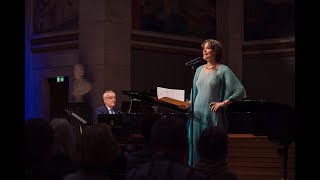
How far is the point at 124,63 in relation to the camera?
1334cm

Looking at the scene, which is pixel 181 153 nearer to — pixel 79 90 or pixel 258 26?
pixel 79 90

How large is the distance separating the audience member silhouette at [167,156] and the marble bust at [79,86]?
9809mm

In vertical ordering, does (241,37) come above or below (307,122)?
above

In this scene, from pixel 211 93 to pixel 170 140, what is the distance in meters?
3.13

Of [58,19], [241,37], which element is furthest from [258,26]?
[58,19]

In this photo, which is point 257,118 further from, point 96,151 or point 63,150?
point 96,151

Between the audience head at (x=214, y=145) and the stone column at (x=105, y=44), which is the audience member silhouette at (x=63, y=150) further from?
the stone column at (x=105, y=44)

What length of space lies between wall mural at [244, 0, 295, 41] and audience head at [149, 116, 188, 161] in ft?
40.0

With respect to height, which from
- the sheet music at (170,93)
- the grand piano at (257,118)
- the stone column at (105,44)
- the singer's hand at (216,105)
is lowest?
the grand piano at (257,118)

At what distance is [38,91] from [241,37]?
5504mm

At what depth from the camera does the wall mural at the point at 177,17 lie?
14.3 meters

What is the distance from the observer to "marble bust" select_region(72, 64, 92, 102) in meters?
12.8

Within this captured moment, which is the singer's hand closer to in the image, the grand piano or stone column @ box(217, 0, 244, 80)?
the grand piano

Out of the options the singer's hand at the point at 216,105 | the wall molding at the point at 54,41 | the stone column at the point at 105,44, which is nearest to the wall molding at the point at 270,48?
the stone column at the point at 105,44
